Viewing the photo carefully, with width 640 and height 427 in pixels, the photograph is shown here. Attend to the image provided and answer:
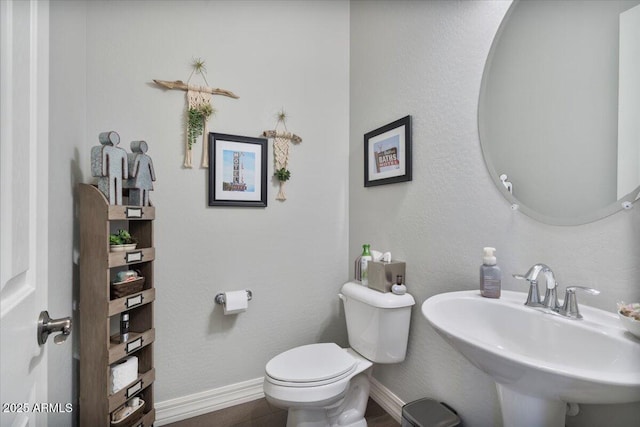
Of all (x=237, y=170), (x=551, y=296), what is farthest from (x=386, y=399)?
(x=237, y=170)

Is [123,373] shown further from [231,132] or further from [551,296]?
[551,296]

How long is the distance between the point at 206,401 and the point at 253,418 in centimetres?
29

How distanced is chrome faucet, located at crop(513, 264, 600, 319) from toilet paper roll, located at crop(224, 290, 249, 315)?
1.35m

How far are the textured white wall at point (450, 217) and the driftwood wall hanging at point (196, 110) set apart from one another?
1.01m

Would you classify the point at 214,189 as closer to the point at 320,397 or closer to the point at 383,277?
the point at 383,277

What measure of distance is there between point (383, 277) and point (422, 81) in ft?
3.38

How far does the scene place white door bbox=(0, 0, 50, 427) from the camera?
0.44 m

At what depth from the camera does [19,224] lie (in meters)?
0.50

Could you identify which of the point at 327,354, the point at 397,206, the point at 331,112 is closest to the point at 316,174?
the point at 331,112

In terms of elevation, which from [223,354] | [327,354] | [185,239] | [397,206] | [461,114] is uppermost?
[461,114]

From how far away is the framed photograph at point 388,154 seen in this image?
153cm

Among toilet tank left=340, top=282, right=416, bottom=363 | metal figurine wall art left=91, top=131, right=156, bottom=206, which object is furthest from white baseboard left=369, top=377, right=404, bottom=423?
metal figurine wall art left=91, top=131, right=156, bottom=206

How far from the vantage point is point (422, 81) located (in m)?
1.46

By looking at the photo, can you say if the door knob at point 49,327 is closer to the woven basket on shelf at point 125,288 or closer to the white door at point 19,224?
the white door at point 19,224
